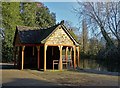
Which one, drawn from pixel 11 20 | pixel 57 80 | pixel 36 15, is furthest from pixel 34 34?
pixel 36 15

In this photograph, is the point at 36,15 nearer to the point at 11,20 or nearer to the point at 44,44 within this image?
the point at 11,20

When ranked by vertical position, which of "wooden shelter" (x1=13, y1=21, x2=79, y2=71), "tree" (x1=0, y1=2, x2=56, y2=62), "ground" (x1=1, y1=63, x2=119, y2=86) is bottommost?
"ground" (x1=1, y1=63, x2=119, y2=86)

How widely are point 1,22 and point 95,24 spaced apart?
61.0ft

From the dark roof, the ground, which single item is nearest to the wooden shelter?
the dark roof

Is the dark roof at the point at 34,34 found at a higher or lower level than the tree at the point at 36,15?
lower

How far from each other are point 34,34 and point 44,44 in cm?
365

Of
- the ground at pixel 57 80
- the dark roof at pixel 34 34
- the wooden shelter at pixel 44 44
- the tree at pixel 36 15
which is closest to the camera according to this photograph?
the ground at pixel 57 80

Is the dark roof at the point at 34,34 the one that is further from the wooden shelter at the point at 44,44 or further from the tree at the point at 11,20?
the tree at the point at 11,20

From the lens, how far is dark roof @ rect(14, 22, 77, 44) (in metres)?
26.2

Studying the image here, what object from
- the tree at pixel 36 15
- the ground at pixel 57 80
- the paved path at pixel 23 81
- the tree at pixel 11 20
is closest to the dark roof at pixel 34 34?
the ground at pixel 57 80

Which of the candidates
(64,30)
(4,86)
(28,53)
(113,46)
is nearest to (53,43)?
(64,30)

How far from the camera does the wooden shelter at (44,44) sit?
2588cm

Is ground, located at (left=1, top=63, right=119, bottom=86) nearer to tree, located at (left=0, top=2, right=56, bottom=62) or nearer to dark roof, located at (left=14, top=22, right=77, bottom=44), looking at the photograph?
dark roof, located at (left=14, top=22, right=77, bottom=44)

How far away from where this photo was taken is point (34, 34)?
28.7 m
